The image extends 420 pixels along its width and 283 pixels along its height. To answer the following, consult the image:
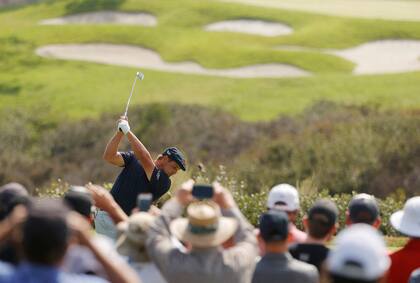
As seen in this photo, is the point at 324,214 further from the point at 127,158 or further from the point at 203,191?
the point at 127,158

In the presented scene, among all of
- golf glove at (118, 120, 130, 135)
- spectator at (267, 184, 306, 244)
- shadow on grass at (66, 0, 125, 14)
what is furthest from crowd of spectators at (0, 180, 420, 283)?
shadow on grass at (66, 0, 125, 14)

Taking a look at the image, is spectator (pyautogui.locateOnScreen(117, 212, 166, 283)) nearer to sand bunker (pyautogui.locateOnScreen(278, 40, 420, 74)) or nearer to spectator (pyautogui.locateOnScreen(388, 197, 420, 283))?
spectator (pyautogui.locateOnScreen(388, 197, 420, 283))

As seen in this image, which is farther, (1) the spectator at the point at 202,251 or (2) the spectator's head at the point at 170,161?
(2) the spectator's head at the point at 170,161

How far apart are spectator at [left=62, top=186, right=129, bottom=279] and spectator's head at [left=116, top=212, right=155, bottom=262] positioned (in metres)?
0.08

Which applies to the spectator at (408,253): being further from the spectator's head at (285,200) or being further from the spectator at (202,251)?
the spectator at (202,251)

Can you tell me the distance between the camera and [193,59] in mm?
35812

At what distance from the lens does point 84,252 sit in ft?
18.4

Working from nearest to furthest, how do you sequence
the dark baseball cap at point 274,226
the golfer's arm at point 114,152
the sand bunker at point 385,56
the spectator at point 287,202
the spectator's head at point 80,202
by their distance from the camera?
1. the dark baseball cap at point 274,226
2. the spectator's head at point 80,202
3. the spectator at point 287,202
4. the golfer's arm at point 114,152
5. the sand bunker at point 385,56

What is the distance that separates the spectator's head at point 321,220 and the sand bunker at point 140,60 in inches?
1071

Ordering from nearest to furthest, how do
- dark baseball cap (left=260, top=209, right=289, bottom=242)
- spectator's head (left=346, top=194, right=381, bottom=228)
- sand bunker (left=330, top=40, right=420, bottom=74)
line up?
1. dark baseball cap (left=260, top=209, right=289, bottom=242)
2. spectator's head (left=346, top=194, right=381, bottom=228)
3. sand bunker (left=330, top=40, right=420, bottom=74)

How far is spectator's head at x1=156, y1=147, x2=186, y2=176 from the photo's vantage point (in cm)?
899

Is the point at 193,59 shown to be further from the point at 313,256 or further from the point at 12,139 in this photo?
the point at 313,256

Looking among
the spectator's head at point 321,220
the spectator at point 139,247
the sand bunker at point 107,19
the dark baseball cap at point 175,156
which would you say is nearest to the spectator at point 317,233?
the spectator's head at point 321,220

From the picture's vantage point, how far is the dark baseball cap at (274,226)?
Result: 567 centimetres
